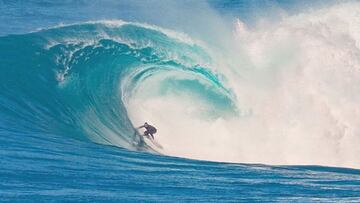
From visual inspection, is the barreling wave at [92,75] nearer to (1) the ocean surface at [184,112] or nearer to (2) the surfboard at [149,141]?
(1) the ocean surface at [184,112]

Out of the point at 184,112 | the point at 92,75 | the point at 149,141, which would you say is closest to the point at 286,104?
the point at 184,112

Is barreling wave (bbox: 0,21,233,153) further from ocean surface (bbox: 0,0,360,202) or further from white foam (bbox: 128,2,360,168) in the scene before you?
white foam (bbox: 128,2,360,168)

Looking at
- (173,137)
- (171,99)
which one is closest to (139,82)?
(171,99)

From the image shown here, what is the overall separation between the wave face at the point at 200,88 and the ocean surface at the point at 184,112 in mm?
50

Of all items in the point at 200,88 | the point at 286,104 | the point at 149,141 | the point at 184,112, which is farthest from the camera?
the point at 200,88

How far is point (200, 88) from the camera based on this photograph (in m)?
24.9

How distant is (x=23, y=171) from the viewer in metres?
13.7

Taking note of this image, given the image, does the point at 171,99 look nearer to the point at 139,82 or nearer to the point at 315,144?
the point at 139,82

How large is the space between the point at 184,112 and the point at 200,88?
1.96 meters

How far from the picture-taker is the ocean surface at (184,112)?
13336 mm

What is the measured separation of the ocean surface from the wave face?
0.05m

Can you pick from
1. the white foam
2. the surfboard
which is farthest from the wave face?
the surfboard

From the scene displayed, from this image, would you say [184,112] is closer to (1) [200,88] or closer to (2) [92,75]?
(1) [200,88]

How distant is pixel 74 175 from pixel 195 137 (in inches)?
307
